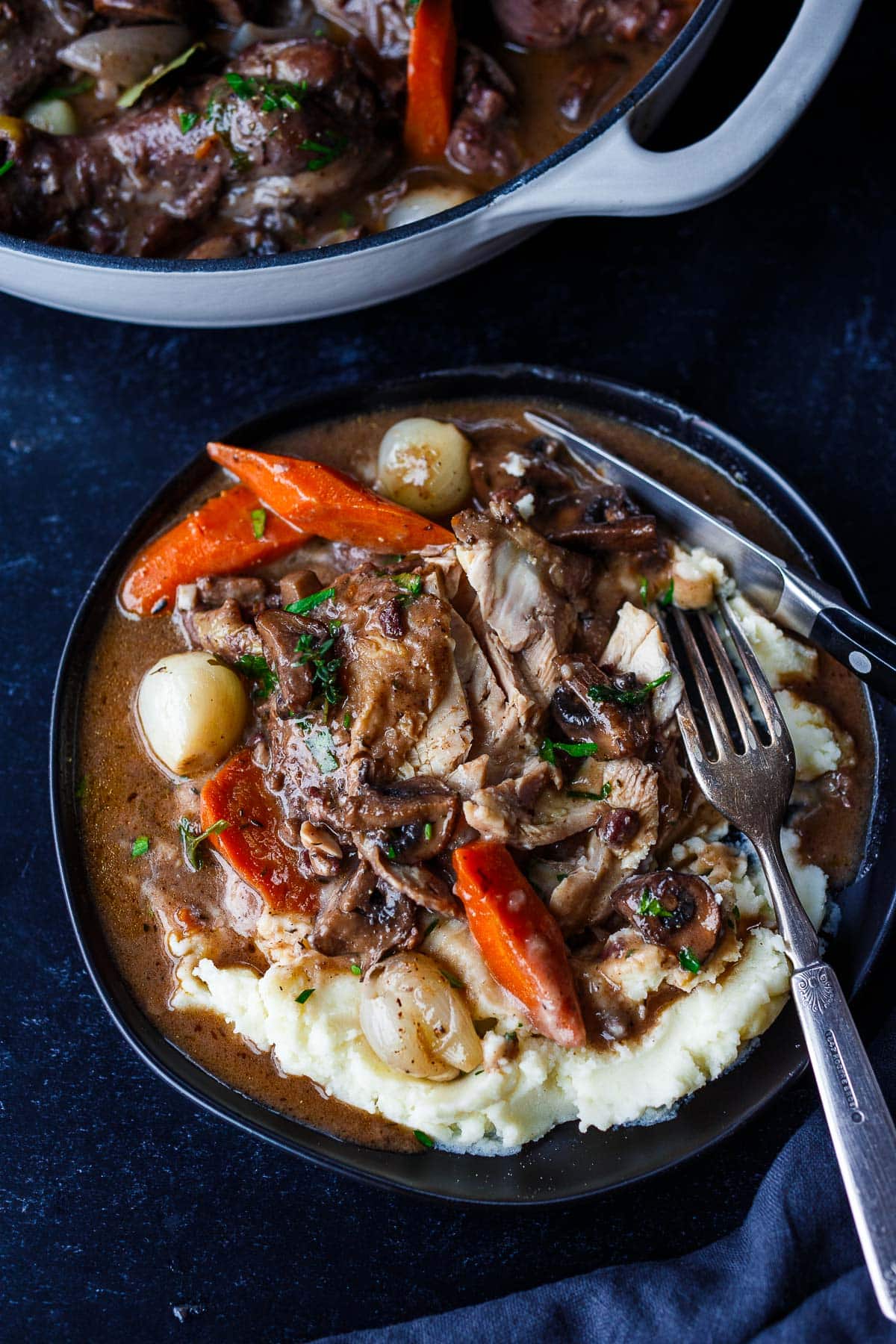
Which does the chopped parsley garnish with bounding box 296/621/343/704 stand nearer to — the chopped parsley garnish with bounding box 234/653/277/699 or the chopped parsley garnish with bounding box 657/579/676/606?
the chopped parsley garnish with bounding box 234/653/277/699

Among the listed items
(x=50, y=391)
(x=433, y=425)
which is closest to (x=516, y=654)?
(x=433, y=425)

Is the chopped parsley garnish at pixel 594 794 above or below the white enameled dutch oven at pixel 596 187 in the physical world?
below

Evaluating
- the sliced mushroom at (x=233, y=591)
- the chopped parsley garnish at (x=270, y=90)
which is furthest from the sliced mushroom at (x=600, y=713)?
the chopped parsley garnish at (x=270, y=90)

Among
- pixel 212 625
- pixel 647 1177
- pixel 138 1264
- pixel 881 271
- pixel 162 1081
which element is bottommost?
pixel 138 1264

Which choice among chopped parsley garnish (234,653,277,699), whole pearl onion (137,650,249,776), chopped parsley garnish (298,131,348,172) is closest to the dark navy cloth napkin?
whole pearl onion (137,650,249,776)

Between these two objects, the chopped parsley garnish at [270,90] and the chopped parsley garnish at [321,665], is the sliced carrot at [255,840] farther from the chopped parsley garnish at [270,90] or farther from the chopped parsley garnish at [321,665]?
the chopped parsley garnish at [270,90]

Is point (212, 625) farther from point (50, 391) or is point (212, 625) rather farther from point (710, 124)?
point (710, 124)
